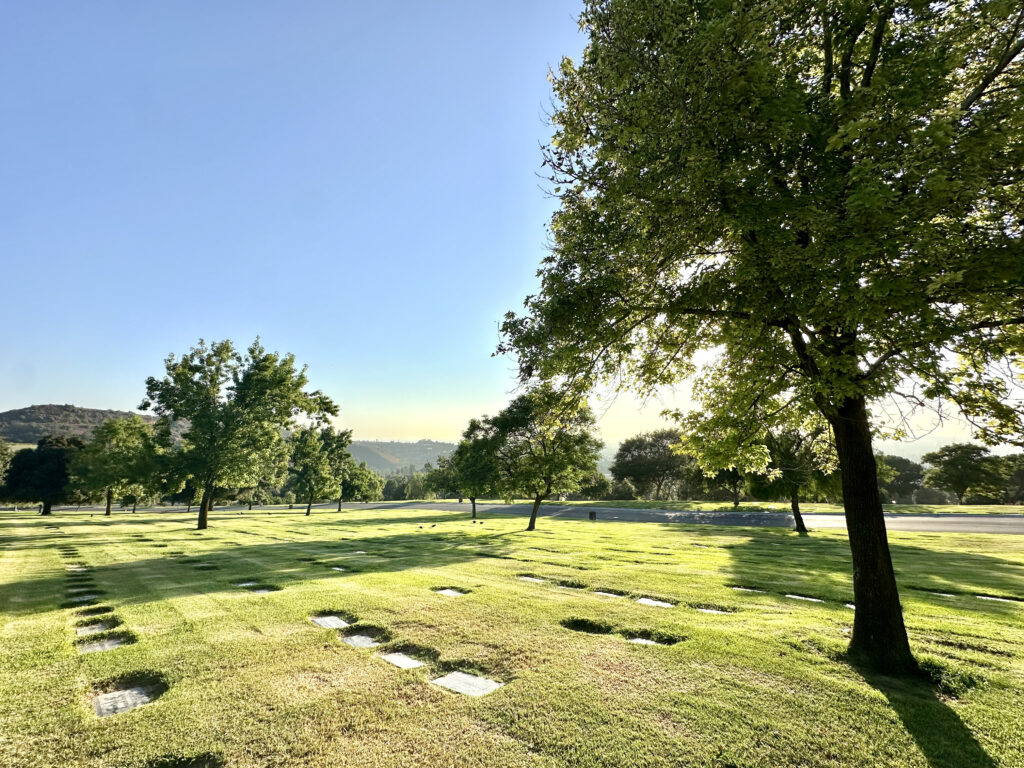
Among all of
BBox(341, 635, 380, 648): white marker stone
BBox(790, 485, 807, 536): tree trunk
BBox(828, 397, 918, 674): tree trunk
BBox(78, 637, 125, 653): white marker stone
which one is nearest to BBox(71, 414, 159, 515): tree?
BBox(78, 637, 125, 653): white marker stone

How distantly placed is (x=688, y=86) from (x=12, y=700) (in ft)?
30.4

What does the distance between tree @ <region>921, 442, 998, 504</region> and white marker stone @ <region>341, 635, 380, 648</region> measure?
2558 inches

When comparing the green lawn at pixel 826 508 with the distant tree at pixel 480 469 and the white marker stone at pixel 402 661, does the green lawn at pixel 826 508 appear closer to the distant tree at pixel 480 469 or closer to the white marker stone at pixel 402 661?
the distant tree at pixel 480 469

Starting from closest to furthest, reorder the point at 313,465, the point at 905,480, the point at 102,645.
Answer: the point at 102,645 < the point at 313,465 < the point at 905,480

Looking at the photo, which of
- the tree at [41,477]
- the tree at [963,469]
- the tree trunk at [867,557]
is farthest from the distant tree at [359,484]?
the tree at [963,469]

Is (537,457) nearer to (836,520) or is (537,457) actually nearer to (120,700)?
(120,700)

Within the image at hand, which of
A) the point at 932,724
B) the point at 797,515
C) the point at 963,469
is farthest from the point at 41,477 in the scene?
the point at 963,469

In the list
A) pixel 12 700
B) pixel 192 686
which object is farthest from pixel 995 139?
pixel 12 700

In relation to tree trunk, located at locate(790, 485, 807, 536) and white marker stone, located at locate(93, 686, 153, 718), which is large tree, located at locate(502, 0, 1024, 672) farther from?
tree trunk, located at locate(790, 485, 807, 536)

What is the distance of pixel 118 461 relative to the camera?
101 ft

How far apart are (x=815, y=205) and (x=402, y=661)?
6.83m

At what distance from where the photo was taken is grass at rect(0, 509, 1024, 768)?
11.2 feet

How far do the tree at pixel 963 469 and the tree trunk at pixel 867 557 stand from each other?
60.4 metres

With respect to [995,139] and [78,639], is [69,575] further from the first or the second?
[995,139]
